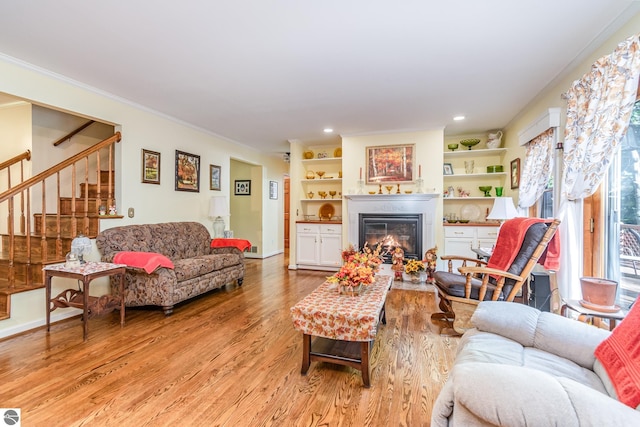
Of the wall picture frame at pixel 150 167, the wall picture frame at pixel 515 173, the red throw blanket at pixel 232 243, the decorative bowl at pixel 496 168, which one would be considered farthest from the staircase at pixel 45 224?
the decorative bowl at pixel 496 168

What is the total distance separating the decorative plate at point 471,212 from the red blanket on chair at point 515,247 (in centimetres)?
236

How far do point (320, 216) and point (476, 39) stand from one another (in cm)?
414

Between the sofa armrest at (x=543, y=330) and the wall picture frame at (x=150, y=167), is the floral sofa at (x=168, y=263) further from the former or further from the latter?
the sofa armrest at (x=543, y=330)

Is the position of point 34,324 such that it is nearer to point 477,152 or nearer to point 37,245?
point 37,245

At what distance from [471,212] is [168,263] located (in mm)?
4797

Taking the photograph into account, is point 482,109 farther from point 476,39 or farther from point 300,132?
point 300,132

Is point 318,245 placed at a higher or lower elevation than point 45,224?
lower


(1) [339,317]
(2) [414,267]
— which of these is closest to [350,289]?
(1) [339,317]

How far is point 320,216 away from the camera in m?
6.05

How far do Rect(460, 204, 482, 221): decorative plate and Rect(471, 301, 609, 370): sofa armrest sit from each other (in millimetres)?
3782

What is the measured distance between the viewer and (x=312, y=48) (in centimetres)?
249

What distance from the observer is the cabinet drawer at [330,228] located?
215 inches

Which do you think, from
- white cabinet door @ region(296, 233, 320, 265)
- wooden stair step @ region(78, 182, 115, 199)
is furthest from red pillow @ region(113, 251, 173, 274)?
white cabinet door @ region(296, 233, 320, 265)

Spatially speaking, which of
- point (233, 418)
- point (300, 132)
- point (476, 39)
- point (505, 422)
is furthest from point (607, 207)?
point (300, 132)
